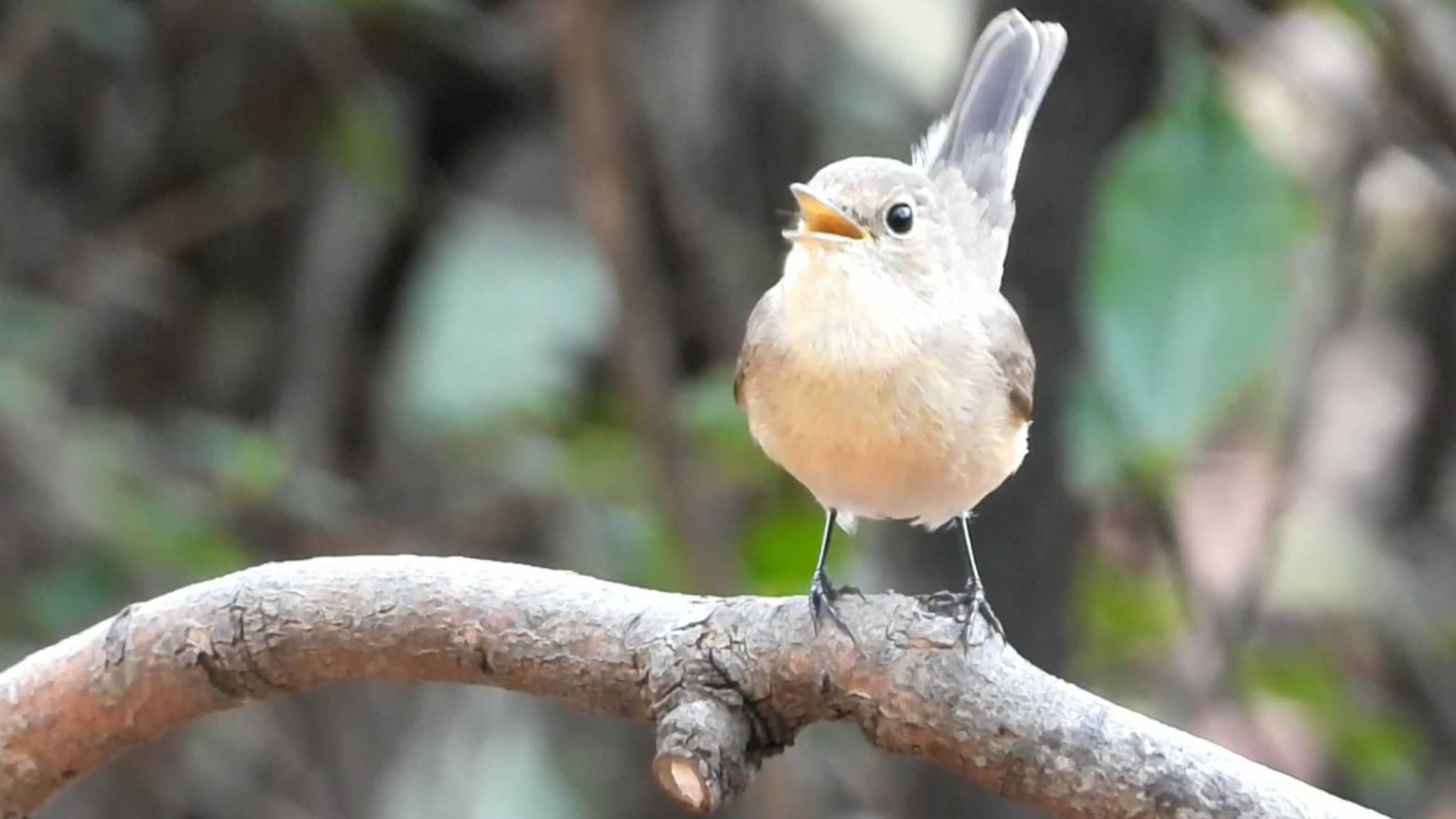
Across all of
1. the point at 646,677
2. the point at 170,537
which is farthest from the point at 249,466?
the point at 646,677

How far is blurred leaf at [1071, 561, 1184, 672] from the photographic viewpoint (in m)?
3.78

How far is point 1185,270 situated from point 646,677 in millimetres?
1449

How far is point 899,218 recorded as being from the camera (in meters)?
2.41

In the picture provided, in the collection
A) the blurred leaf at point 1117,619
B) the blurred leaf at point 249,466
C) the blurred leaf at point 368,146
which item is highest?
the blurred leaf at point 368,146

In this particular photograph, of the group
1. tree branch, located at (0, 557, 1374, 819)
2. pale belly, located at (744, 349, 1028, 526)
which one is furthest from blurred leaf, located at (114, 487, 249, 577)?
pale belly, located at (744, 349, 1028, 526)

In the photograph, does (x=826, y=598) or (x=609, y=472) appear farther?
(x=609, y=472)

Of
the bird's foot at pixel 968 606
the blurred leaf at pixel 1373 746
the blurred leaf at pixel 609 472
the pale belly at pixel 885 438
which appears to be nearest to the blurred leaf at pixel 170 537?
the blurred leaf at pixel 609 472

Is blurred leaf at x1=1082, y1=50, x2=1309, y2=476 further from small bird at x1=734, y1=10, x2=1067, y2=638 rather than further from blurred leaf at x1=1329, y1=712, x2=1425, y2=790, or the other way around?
blurred leaf at x1=1329, y1=712, x2=1425, y2=790

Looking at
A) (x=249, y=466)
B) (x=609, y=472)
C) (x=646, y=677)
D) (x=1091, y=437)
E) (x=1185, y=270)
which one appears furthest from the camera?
(x=609, y=472)

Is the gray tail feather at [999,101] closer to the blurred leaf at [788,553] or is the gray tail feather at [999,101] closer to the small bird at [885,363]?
the small bird at [885,363]

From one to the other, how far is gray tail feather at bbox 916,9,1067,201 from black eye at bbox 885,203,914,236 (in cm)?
38

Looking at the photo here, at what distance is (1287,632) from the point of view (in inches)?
180

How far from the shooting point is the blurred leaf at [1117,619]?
3.78m

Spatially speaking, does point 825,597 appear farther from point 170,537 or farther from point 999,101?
point 170,537
